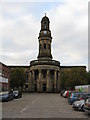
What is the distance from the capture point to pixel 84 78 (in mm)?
75750

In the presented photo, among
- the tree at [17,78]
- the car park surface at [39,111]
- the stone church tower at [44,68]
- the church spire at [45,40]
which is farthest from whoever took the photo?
the church spire at [45,40]

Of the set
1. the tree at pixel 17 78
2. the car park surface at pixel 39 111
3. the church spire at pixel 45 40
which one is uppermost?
the church spire at pixel 45 40

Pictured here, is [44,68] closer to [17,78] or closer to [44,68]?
[44,68]

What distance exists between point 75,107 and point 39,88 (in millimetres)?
74240

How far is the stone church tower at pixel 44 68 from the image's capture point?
3654 inches

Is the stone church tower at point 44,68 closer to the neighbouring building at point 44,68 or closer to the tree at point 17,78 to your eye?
the neighbouring building at point 44,68

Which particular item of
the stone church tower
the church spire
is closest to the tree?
the stone church tower

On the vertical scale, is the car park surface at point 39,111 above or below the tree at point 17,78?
below

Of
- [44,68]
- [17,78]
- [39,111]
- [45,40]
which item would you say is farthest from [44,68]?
[39,111]

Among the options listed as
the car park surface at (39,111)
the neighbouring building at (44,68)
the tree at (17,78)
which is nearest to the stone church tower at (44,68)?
the neighbouring building at (44,68)

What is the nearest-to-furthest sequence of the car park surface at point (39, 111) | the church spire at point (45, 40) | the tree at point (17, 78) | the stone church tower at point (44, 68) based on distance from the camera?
the car park surface at point (39, 111) < the tree at point (17, 78) < the stone church tower at point (44, 68) < the church spire at point (45, 40)

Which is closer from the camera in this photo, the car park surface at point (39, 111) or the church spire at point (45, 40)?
the car park surface at point (39, 111)

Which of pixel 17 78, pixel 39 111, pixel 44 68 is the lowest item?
pixel 39 111

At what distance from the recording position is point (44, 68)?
92312 mm
